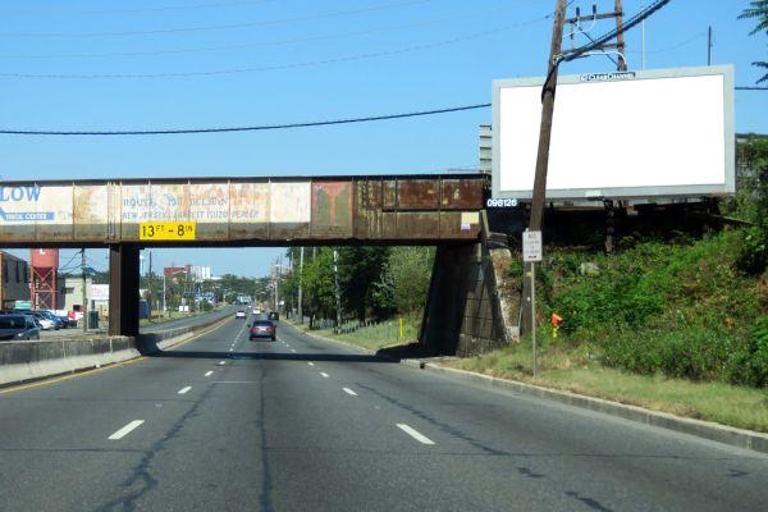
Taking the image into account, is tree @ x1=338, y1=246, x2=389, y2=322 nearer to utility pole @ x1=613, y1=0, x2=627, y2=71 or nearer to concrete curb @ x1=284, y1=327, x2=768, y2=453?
utility pole @ x1=613, y1=0, x2=627, y2=71

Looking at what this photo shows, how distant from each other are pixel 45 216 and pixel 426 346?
1785 cm

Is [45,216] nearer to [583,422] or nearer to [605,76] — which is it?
[605,76]

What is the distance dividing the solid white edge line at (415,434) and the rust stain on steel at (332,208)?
22.4 m

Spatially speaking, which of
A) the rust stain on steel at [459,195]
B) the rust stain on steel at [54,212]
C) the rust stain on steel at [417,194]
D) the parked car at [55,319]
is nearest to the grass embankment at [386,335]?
the rust stain on steel at [417,194]

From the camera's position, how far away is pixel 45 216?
36750 mm

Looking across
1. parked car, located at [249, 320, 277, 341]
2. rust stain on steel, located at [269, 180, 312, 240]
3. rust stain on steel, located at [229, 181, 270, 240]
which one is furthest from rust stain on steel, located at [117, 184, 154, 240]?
parked car, located at [249, 320, 277, 341]

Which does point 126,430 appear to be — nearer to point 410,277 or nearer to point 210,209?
point 210,209

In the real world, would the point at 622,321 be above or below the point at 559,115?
below

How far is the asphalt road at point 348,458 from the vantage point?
26.8ft

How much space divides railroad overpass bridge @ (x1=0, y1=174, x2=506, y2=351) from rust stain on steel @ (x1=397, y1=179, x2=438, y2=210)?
0.04m

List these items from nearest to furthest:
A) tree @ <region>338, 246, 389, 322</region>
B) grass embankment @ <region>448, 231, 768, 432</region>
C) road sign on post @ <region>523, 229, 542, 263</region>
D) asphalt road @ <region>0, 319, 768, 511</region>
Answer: asphalt road @ <region>0, 319, 768, 511</region>, grass embankment @ <region>448, 231, 768, 432</region>, road sign on post @ <region>523, 229, 542, 263</region>, tree @ <region>338, 246, 389, 322</region>

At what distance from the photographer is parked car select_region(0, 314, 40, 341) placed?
41438 millimetres

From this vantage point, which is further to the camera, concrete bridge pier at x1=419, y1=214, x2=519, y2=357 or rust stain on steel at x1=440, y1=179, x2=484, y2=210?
rust stain on steel at x1=440, y1=179, x2=484, y2=210

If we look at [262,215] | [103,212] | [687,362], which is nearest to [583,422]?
[687,362]
